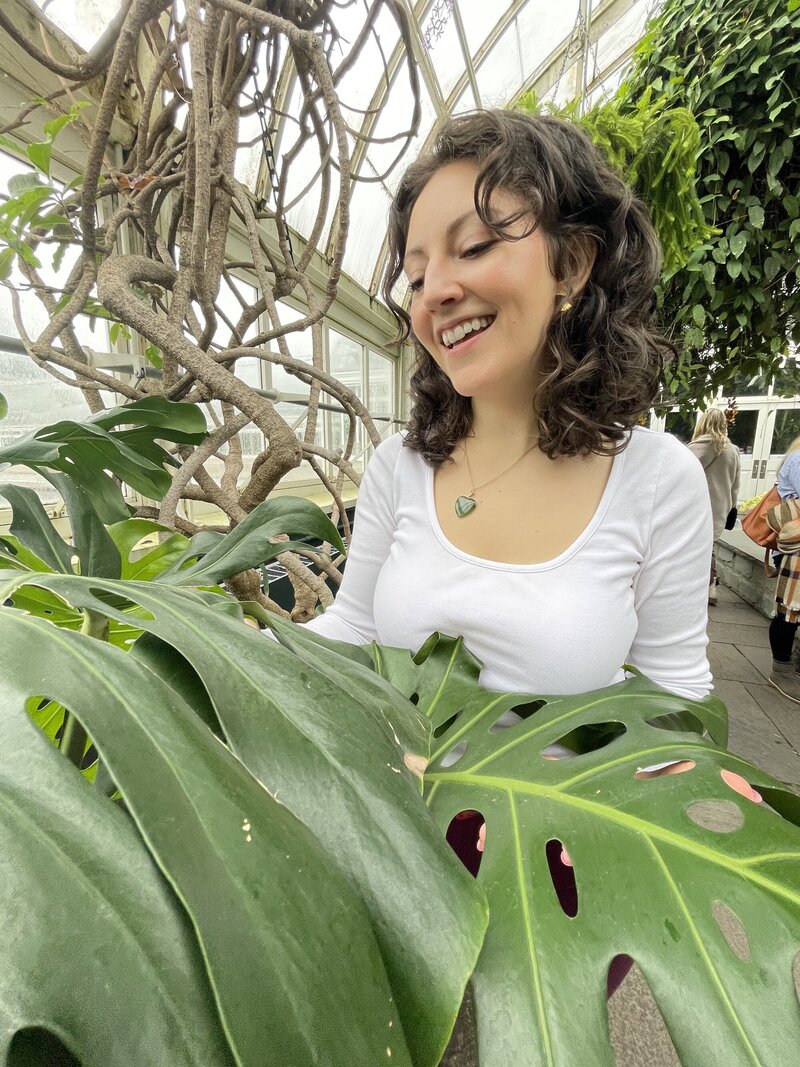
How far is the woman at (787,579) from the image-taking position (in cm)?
199

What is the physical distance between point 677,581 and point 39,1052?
0.62 m

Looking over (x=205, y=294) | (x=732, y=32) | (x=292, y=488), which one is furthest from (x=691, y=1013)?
(x=292, y=488)

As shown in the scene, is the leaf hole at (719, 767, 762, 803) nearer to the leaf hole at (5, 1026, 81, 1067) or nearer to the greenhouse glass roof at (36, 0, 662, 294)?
the leaf hole at (5, 1026, 81, 1067)

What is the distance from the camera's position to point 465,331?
589 millimetres

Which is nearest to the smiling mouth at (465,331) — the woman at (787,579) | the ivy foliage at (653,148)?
the ivy foliage at (653,148)

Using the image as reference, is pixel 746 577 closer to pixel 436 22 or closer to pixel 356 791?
pixel 436 22

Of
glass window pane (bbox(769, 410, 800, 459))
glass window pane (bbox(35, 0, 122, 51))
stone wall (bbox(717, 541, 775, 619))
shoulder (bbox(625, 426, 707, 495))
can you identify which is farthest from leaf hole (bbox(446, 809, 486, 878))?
glass window pane (bbox(769, 410, 800, 459))

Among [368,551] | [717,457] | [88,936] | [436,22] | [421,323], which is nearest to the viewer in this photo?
[88,936]

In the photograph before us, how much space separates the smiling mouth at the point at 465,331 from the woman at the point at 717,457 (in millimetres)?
2608

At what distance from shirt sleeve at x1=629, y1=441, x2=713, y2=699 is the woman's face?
22 cm

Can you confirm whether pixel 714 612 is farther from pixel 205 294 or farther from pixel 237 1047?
pixel 237 1047

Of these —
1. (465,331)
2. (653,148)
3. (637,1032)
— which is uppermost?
(653,148)

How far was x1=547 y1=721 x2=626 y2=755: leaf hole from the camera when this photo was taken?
0.46 metres

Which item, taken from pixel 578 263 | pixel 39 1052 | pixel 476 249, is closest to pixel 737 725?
pixel 578 263
